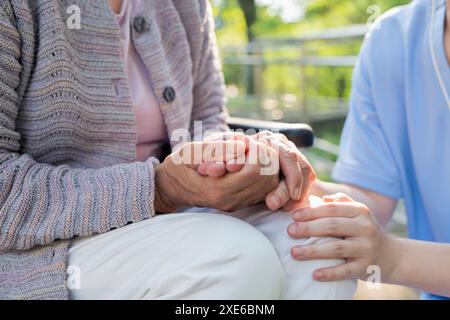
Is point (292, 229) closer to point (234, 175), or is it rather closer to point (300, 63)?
point (234, 175)

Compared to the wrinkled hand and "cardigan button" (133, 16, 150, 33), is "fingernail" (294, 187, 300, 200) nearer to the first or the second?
the wrinkled hand

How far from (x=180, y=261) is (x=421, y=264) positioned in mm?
591

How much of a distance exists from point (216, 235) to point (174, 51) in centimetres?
72

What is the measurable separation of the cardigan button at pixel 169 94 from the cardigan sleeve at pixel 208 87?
235 millimetres

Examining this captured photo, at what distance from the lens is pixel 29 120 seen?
4.22 feet

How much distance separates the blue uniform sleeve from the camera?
68.3 inches

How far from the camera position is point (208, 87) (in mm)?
1827

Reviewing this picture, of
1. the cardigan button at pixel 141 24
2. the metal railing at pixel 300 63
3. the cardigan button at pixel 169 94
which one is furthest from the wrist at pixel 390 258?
the metal railing at pixel 300 63

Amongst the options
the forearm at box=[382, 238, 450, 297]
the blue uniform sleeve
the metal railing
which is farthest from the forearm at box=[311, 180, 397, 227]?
the metal railing

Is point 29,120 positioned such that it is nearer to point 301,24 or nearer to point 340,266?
point 340,266

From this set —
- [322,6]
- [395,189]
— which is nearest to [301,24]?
[322,6]

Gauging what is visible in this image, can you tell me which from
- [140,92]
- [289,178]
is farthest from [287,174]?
[140,92]

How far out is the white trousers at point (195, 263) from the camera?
1.05 m

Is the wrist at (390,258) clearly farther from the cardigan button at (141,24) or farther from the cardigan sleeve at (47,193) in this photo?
the cardigan button at (141,24)
